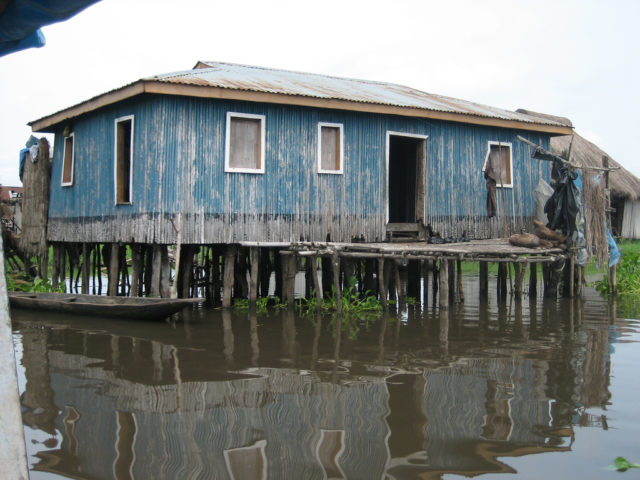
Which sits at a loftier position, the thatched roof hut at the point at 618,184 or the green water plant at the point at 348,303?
the thatched roof hut at the point at 618,184

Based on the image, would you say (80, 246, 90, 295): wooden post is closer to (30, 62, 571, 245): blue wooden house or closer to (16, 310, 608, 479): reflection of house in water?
(30, 62, 571, 245): blue wooden house

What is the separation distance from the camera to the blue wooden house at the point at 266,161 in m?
11.9

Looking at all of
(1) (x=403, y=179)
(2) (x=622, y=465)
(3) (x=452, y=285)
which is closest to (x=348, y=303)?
(3) (x=452, y=285)

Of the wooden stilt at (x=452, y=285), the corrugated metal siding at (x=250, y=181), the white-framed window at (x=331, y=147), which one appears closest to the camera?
the corrugated metal siding at (x=250, y=181)

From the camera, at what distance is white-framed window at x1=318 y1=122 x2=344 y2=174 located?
13.3 meters

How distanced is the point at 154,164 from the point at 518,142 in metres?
9.26

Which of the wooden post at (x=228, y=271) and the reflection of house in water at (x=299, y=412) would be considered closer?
the reflection of house in water at (x=299, y=412)

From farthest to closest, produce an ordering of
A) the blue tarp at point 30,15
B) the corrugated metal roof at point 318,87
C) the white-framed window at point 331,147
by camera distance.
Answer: the white-framed window at point 331,147
the corrugated metal roof at point 318,87
the blue tarp at point 30,15

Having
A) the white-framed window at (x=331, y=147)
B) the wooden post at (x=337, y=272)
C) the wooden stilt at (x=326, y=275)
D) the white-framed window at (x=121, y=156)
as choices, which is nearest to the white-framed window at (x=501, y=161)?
the white-framed window at (x=331, y=147)

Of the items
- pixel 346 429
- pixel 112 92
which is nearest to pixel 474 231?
pixel 112 92

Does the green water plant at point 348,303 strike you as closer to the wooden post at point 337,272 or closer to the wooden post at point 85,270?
A: the wooden post at point 337,272

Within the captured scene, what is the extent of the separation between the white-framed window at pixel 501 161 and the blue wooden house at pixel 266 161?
33 mm

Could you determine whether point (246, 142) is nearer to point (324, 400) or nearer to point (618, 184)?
point (324, 400)

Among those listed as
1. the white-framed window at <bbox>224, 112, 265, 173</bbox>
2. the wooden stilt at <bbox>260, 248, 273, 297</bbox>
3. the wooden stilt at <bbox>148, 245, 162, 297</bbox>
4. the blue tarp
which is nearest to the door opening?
the wooden stilt at <bbox>260, 248, 273, 297</bbox>
